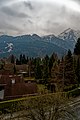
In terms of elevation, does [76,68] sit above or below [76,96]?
above

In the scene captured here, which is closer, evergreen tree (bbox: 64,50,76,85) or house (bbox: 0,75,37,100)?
house (bbox: 0,75,37,100)

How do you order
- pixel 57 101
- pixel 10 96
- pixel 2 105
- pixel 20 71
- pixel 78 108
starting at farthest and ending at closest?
pixel 20 71 < pixel 10 96 < pixel 78 108 < pixel 2 105 < pixel 57 101

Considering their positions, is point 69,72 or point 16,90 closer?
point 16,90

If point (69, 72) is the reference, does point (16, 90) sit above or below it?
below

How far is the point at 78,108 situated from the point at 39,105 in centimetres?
2262

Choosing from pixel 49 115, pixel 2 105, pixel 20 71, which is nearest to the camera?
pixel 49 115

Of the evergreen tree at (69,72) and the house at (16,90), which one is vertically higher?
the evergreen tree at (69,72)

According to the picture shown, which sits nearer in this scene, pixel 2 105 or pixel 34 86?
pixel 2 105

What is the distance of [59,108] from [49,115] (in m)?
1.79

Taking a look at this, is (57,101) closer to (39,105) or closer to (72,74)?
(39,105)

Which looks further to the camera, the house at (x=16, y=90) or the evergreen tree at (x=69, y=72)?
the evergreen tree at (x=69, y=72)

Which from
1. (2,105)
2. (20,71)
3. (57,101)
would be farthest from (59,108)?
(20,71)

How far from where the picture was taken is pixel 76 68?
79.9 meters

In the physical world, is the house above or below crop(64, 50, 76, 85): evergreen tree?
below
